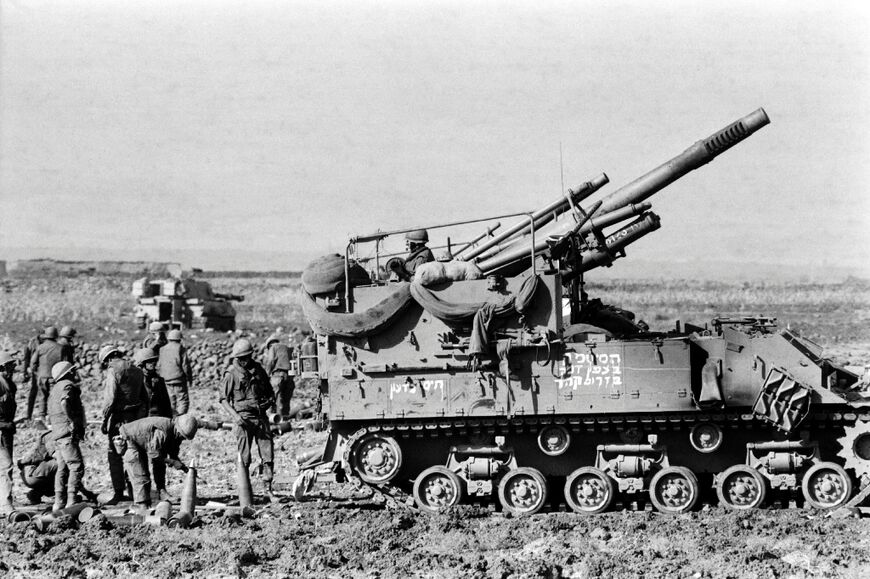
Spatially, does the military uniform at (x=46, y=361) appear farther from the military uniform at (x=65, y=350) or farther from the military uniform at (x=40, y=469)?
the military uniform at (x=40, y=469)

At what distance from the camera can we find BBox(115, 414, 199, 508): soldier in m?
15.1

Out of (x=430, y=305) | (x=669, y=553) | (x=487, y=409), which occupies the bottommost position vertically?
(x=669, y=553)

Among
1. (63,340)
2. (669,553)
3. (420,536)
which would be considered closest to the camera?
(669,553)

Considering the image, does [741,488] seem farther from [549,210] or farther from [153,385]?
[153,385]

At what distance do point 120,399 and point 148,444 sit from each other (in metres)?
0.69

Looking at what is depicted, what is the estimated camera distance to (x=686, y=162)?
16.0 metres

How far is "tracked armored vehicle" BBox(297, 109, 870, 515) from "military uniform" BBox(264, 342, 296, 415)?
25.1 ft

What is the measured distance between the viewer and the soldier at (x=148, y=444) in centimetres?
1506

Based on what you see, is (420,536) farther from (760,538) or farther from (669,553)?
(760,538)

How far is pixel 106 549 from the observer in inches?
503

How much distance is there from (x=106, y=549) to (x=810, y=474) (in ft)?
25.5

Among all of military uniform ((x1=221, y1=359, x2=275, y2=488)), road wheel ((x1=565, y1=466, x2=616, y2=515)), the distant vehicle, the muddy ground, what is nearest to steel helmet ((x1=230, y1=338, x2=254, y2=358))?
military uniform ((x1=221, y1=359, x2=275, y2=488))

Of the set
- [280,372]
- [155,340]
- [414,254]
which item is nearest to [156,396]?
[414,254]

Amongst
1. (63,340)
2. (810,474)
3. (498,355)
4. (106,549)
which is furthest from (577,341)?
(63,340)
